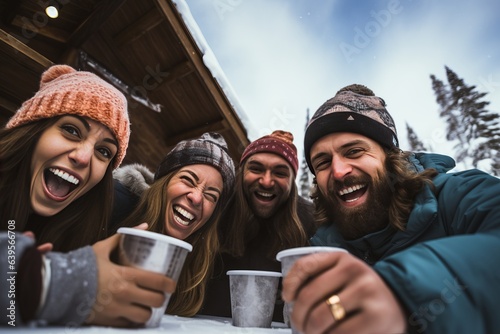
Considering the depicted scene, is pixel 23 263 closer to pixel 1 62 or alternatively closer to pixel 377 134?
pixel 377 134

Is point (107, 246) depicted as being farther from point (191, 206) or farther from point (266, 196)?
point (266, 196)

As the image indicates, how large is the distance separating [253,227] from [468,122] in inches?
257

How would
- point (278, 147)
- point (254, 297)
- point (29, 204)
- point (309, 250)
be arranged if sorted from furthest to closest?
1. point (278, 147)
2. point (29, 204)
3. point (254, 297)
4. point (309, 250)

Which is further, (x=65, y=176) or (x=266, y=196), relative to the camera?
(x=266, y=196)

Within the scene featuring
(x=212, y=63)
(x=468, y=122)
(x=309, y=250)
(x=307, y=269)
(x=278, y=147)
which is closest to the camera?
(x=307, y=269)

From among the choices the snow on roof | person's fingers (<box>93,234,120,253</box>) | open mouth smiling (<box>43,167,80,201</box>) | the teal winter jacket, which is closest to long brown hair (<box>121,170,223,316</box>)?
open mouth smiling (<box>43,167,80,201</box>)

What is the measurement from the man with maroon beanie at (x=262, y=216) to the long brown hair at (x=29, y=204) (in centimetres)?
118

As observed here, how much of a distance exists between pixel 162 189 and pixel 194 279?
769mm

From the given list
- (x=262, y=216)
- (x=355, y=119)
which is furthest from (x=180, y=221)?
(x=355, y=119)

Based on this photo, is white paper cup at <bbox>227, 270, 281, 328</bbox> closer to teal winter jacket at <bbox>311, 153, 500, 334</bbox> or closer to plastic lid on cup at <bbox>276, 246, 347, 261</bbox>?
plastic lid on cup at <bbox>276, 246, 347, 261</bbox>

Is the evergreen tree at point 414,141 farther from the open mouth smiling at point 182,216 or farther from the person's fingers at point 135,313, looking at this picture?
the person's fingers at point 135,313

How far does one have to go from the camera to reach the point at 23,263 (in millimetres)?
781

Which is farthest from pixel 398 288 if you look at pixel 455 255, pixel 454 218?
pixel 454 218

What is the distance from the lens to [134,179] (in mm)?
2951
